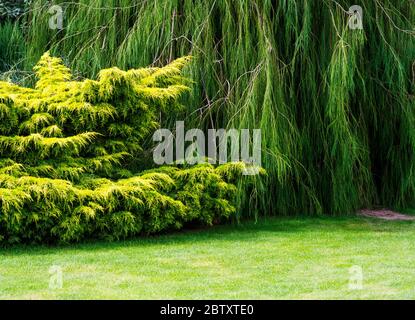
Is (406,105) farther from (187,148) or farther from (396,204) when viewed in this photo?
(187,148)

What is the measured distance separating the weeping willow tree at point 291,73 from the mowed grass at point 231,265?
2.13ft

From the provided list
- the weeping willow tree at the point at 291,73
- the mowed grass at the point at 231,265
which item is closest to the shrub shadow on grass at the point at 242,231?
the mowed grass at the point at 231,265

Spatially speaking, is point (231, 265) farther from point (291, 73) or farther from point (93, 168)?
point (291, 73)

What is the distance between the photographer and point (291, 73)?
8094 mm

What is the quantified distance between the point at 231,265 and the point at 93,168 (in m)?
1.96

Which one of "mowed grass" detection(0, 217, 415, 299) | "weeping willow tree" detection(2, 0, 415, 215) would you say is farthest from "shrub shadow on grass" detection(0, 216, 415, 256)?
"weeping willow tree" detection(2, 0, 415, 215)

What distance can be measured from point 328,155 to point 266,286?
322 centimetres

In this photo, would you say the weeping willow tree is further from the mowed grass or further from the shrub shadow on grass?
the mowed grass

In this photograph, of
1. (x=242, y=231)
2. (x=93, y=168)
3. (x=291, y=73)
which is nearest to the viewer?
(x=93, y=168)

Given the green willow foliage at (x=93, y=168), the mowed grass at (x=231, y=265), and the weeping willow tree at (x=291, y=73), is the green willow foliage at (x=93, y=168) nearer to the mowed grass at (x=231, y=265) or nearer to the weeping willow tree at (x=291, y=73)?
the mowed grass at (x=231, y=265)

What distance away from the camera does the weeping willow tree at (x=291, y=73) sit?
7715 mm

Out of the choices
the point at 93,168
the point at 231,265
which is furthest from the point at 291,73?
the point at 231,265

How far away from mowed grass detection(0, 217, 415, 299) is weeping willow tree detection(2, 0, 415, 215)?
65cm

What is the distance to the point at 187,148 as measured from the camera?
7762 mm
